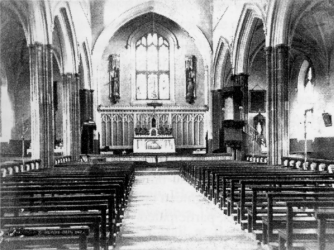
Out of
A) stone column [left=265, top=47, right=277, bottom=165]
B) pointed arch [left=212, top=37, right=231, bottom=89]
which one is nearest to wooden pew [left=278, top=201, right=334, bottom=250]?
stone column [left=265, top=47, right=277, bottom=165]

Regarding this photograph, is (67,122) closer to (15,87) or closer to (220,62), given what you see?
(15,87)

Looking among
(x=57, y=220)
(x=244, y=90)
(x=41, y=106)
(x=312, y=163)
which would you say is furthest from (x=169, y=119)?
(x=57, y=220)

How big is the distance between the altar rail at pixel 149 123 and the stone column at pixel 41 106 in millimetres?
13486

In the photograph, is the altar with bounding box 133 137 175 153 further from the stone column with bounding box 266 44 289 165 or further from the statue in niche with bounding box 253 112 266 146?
the stone column with bounding box 266 44 289 165

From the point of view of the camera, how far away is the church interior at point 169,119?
6.05 meters

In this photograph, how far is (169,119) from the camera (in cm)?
2858

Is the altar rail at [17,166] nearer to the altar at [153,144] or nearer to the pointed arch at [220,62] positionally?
the altar at [153,144]

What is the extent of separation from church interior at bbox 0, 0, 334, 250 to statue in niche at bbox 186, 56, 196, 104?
8 centimetres

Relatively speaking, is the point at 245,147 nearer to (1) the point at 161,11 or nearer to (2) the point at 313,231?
(1) the point at 161,11

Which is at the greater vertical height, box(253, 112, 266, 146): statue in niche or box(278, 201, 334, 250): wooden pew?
box(253, 112, 266, 146): statue in niche

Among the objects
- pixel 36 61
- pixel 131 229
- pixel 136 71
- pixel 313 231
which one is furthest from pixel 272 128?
pixel 136 71

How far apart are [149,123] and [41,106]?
1455 centimetres

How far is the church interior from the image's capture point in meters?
6.05

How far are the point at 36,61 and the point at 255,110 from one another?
17.4 meters
